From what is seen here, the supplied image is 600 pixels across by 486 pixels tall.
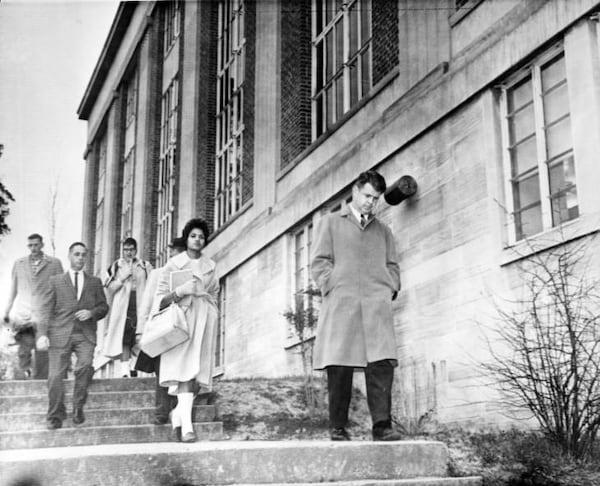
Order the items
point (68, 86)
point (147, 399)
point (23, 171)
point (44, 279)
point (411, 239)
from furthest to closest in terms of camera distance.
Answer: point (411, 239) → point (147, 399) → point (44, 279) → point (68, 86) → point (23, 171)

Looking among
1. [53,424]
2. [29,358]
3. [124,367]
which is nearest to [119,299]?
Answer: [124,367]

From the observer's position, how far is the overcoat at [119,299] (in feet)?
40.8

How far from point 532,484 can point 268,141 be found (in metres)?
12.4

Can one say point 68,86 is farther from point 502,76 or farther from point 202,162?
point 202,162

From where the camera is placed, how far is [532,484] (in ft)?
19.7

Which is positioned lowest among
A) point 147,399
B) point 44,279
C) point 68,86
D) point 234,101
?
point 147,399

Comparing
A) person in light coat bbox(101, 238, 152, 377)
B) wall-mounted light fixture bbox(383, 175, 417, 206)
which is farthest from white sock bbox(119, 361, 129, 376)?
wall-mounted light fixture bbox(383, 175, 417, 206)

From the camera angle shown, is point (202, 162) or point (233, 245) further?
point (202, 162)

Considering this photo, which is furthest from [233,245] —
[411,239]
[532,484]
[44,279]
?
[532,484]

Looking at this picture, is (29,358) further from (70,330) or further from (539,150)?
(539,150)

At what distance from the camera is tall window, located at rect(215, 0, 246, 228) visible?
20.4 metres

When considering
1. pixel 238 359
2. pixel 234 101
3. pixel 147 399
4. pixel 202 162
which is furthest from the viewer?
pixel 202 162

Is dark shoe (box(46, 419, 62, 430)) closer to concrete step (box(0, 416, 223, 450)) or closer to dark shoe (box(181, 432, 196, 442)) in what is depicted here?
concrete step (box(0, 416, 223, 450))

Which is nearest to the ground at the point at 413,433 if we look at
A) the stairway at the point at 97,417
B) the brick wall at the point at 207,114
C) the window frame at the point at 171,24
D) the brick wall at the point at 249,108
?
the stairway at the point at 97,417
